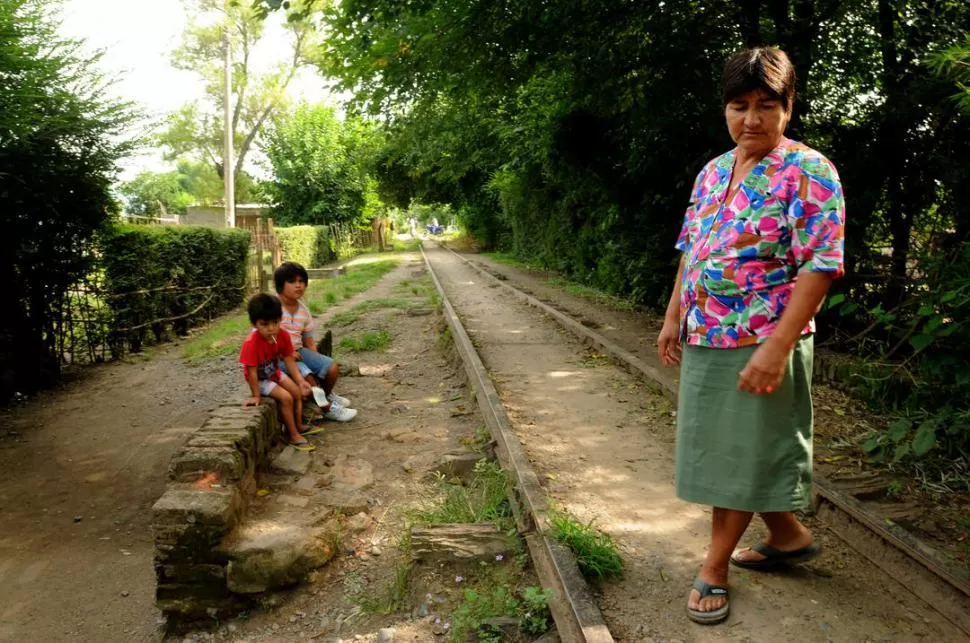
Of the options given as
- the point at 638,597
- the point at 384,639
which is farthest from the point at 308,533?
the point at 638,597

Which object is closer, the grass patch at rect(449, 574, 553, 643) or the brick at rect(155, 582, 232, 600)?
the grass patch at rect(449, 574, 553, 643)

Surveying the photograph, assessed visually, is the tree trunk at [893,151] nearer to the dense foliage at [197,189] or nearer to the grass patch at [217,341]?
the grass patch at [217,341]

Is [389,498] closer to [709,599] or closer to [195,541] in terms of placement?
[195,541]

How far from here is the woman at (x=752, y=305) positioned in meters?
2.30

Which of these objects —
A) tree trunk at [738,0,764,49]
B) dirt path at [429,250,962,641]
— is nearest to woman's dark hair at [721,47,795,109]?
dirt path at [429,250,962,641]

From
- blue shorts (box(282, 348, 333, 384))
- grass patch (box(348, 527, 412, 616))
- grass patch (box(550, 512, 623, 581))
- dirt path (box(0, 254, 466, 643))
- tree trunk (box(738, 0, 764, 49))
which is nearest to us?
grass patch (box(550, 512, 623, 581))

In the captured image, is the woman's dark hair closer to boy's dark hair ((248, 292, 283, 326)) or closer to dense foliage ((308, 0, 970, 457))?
dense foliage ((308, 0, 970, 457))

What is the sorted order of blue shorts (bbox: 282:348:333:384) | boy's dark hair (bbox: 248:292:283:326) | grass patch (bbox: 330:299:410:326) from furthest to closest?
grass patch (bbox: 330:299:410:326) < blue shorts (bbox: 282:348:333:384) < boy's dark hair (bbox: 248:292:283:326)

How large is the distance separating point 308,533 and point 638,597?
190cm

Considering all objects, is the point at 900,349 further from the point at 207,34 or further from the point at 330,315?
the point at 207,34

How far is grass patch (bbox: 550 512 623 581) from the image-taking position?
3.10m

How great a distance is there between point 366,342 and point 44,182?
14.0 feet

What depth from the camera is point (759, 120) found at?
238 cm

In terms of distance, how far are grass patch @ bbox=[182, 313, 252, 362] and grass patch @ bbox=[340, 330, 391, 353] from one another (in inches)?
69.6
